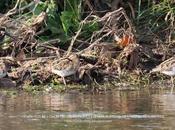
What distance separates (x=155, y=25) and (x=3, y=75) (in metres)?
3.12

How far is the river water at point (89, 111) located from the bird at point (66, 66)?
2.03ft

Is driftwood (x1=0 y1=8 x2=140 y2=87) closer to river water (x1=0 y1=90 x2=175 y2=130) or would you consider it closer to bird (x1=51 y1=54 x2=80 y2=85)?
bird (x1=51 y1=54 x2=80 y2=85)

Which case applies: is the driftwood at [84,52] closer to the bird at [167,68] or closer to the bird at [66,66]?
the bird at [66,66]

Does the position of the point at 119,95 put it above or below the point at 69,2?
below

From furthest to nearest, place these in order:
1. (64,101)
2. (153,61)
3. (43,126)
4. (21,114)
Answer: (153,61) → (64,101) → (21,114) → (43,126)

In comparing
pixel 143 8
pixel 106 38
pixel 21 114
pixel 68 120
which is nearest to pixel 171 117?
pixel 68 120

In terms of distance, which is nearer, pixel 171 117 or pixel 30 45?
pixel 171 117

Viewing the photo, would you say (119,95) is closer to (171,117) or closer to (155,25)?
(171,117)

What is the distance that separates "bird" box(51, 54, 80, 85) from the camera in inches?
437

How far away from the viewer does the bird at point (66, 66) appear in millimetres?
11102

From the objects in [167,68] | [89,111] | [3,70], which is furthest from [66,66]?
[89,111]

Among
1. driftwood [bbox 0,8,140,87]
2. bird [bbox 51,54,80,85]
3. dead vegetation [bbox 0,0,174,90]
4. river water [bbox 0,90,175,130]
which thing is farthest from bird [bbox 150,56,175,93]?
bird [bbox 51,54,80,85]

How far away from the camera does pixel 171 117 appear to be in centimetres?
838

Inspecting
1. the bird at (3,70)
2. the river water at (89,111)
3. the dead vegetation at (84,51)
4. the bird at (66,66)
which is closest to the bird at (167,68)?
the dead vegetation at (84,51)
